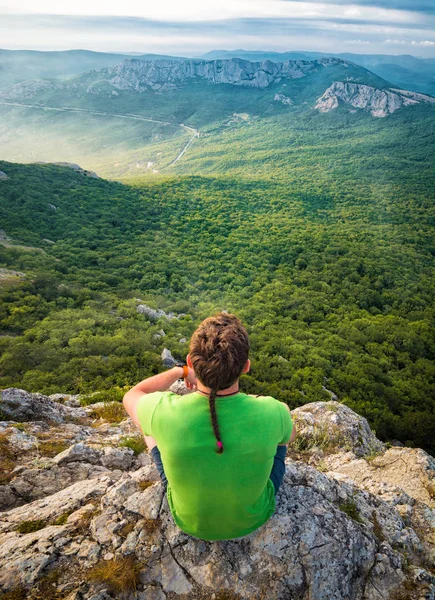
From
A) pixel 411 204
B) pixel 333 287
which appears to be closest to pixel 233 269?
pixel 333 287

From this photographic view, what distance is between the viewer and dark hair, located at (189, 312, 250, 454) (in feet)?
9.25

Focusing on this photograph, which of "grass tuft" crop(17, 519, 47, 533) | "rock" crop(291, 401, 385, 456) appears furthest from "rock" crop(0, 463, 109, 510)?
"rock" crop(291, 401, 385, 456)

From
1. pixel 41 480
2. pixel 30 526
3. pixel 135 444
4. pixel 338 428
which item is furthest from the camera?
pixel 338 428

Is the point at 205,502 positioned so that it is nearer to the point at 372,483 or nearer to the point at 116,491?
the point at 116,491

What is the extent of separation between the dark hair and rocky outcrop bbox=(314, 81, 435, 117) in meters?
198

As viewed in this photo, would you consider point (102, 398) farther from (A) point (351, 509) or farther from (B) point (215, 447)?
(B) point (215, 447)

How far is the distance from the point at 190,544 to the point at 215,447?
183 cm

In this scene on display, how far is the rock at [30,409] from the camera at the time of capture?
848 centimetres

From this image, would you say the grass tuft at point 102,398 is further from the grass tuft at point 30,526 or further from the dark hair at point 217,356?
the dark hair at point 217,356

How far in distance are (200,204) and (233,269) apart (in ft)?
98.5

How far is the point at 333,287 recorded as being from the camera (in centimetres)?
4447

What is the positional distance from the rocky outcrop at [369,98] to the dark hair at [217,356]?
197911 mm

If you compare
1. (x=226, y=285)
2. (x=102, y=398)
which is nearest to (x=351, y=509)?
(x=102, y=398)

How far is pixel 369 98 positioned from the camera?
173125 mm
